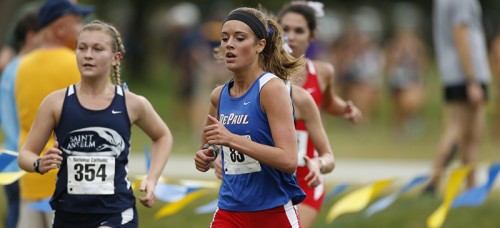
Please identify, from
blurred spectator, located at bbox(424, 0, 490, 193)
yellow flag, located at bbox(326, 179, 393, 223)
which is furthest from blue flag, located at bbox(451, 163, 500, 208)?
blurred spectator, located at bbox(424, 0, 490, 193)

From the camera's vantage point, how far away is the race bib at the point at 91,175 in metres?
6.55

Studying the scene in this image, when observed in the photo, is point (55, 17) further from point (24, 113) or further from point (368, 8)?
point (368, 8)

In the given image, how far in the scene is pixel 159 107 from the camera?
1142 inches

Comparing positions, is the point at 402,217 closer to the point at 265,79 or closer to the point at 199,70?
the point at 265,79

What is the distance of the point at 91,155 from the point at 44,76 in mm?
1255

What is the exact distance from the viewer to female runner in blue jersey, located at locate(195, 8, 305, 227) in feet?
20.5

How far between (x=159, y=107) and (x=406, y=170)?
13918mm

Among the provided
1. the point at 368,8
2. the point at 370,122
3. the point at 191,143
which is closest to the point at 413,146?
the point at 191,143

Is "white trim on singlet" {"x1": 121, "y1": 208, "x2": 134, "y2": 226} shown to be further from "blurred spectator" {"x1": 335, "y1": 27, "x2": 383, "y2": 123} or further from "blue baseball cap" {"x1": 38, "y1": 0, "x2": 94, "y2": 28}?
"blurred spectator" {"x1": 335, "y1": 27, "x2": 383, "y2": 123}

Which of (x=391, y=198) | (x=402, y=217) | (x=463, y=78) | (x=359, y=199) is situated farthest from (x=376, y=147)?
(x=359, y=199)

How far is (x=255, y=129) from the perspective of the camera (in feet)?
20.7

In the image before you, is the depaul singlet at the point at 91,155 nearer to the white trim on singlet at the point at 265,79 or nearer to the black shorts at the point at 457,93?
the white trim on singlet at the point at 265,79

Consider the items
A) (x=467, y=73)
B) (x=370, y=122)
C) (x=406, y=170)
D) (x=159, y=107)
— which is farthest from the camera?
(x=159, y=107)

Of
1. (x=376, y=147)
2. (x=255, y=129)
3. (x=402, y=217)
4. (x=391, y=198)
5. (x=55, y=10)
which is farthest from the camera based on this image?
(x=376, y=147)
